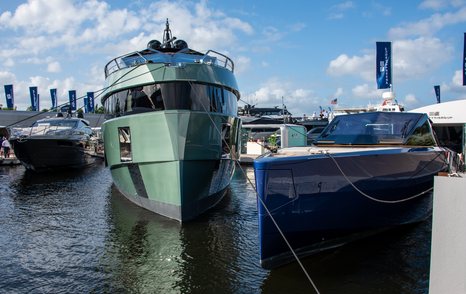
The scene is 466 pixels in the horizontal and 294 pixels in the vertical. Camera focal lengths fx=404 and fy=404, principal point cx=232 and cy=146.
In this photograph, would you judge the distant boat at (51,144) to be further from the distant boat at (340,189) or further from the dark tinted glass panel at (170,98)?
the distant boat at (340,189)

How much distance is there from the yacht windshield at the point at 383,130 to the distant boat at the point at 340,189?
27 mm

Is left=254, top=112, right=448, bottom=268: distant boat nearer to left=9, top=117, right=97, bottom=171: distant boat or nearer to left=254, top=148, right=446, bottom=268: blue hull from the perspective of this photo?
left=254, top=148, right=446, bottom=268: blue hull

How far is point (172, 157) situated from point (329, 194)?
404cm

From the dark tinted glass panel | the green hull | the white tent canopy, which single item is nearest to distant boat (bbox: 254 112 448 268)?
the green hull

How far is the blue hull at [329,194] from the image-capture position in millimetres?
5758

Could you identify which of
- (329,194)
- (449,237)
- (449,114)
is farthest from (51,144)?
(449,237)

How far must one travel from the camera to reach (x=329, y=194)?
6164mm

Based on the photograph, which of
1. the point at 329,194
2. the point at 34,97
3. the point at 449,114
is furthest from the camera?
the point at 34,97

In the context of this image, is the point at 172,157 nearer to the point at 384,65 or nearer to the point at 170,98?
the point at 170,98

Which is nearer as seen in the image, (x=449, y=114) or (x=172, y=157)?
(x=172, y=157)

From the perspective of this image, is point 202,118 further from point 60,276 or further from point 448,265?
point 448,265

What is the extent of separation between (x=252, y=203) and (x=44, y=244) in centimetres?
580

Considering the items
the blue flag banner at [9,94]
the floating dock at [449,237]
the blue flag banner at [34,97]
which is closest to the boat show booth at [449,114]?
the floating dock at [449,237]

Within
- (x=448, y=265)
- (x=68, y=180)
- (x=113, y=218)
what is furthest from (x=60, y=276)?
(x=68, y=180)
